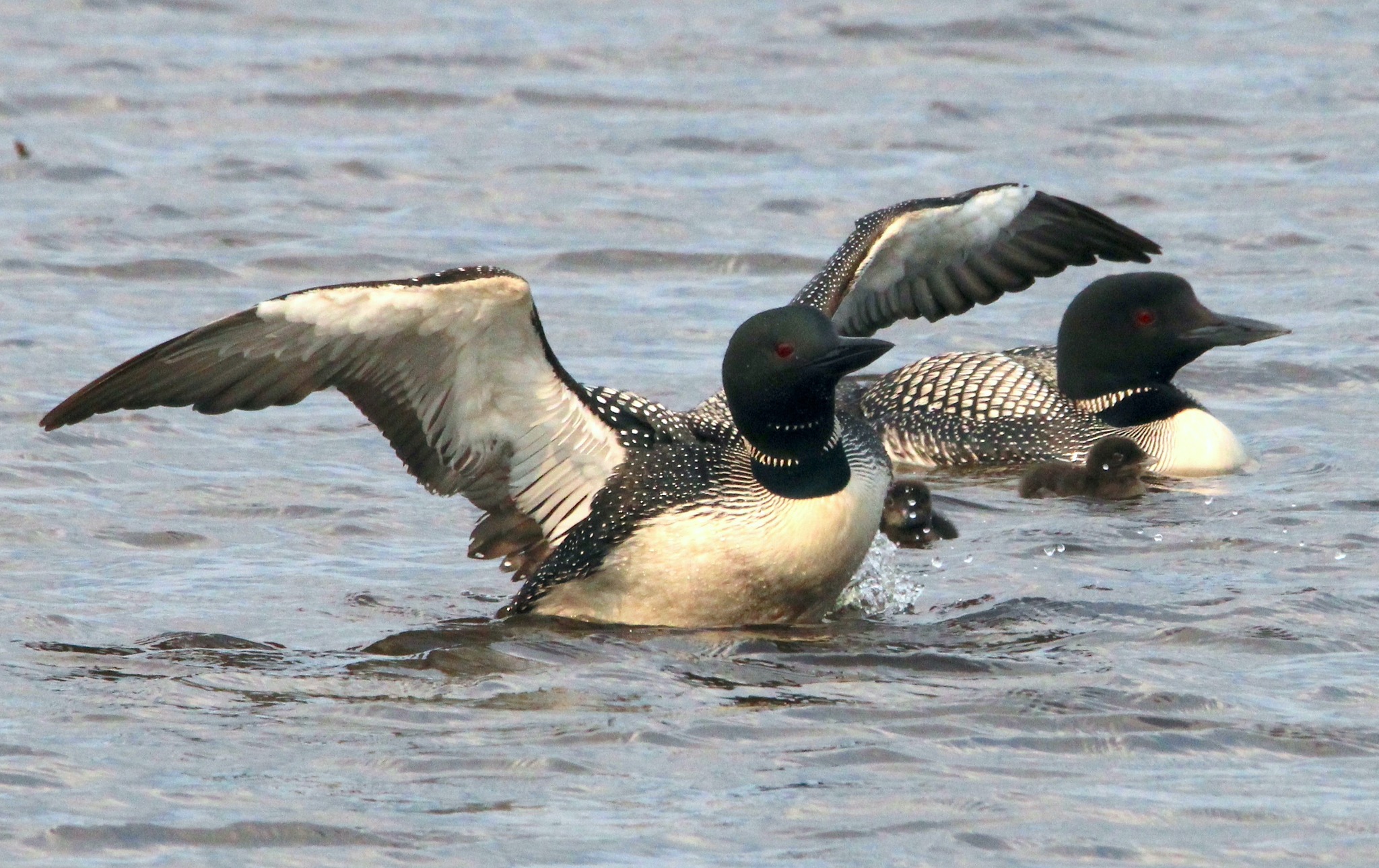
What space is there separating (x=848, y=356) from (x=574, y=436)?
916 millimetres

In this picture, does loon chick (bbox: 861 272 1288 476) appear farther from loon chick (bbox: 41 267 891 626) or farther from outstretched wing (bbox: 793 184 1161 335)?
loon chick (bbox: 41 267 891 626)

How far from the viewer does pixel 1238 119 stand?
14.7 metres

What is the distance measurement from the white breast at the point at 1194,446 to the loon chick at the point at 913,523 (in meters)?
1.48

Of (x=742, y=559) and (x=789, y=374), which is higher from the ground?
(x=789, y=374)

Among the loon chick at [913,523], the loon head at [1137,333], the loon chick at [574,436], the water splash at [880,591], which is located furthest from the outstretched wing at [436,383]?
the loon head at [1137,333]

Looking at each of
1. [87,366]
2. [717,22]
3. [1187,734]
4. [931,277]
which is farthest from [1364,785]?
[717,22]

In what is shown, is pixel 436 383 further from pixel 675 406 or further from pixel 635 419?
pixel 675 406

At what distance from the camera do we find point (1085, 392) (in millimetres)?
9789

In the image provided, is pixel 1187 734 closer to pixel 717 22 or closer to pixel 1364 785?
pixel 1364 785

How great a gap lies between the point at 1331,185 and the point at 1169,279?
4.21 meters

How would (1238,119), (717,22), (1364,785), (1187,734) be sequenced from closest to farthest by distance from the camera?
(1364,785) < (1187,734) < (1238,119) < (717,22)

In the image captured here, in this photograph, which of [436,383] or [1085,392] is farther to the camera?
[1085,392]

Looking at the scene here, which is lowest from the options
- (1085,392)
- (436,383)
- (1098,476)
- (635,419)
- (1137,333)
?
(1098,476)

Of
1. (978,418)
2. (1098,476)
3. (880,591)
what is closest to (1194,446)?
(1098,476)
